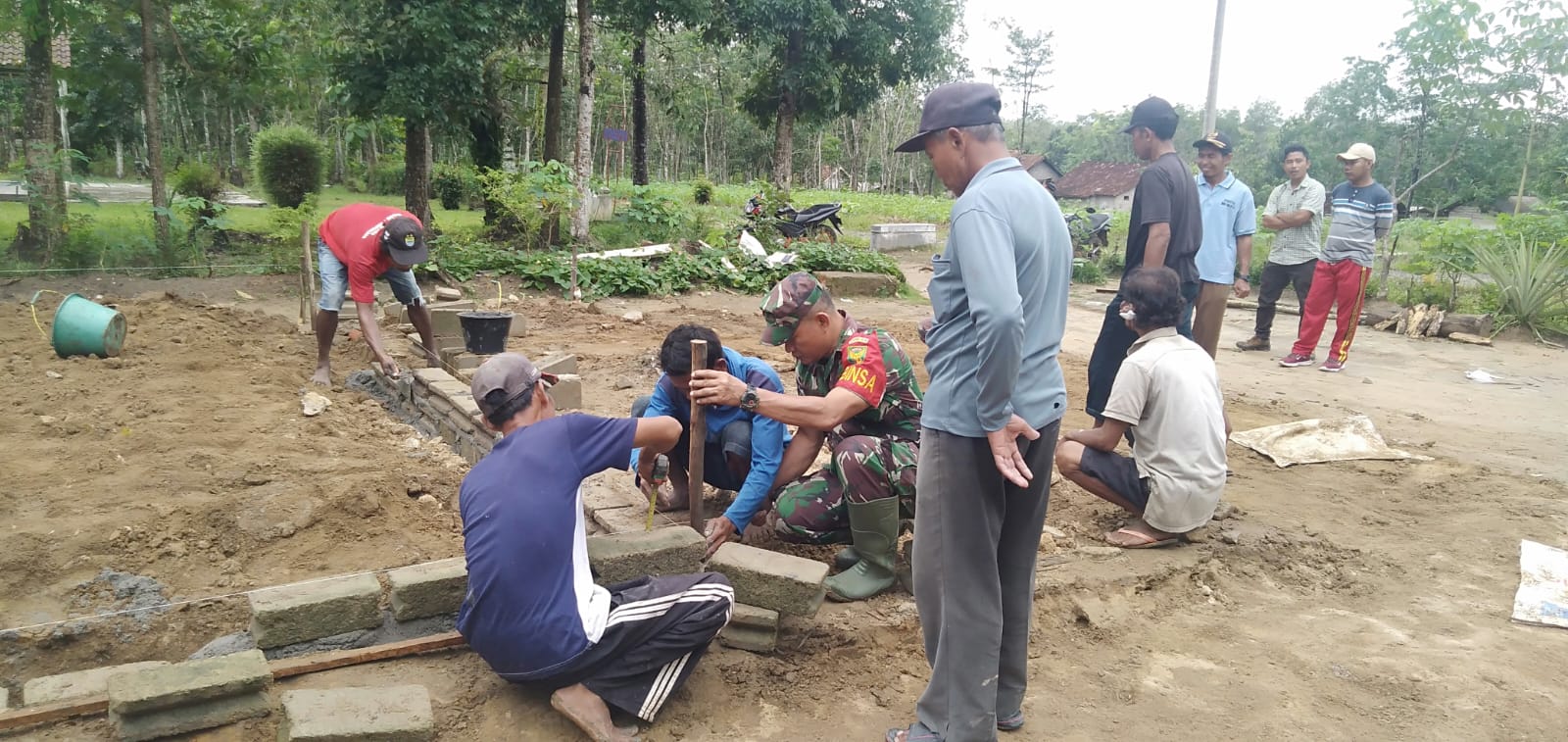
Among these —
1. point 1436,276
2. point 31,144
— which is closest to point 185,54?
point 31,144

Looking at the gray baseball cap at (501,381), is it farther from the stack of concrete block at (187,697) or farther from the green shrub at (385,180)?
the green shrub at (385,180)

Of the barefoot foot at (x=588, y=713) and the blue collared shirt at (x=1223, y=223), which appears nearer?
the barefoot foot at (x=588, y=713)

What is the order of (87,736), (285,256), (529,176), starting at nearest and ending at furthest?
1. (87,736)
2. (285,256)
3. (529,176)

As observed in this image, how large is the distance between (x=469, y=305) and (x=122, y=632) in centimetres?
524

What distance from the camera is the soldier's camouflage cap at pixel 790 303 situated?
315 centimetres

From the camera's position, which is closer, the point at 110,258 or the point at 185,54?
the point at 110,258

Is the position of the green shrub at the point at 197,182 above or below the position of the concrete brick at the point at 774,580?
above

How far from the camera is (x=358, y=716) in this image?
2.32 metres

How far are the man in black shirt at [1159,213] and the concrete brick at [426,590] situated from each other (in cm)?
286

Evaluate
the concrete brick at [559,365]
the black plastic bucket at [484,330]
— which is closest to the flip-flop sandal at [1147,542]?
the concrete brick at [559,365]

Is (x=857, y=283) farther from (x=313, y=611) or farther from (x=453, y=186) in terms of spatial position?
(x=453, y=186)

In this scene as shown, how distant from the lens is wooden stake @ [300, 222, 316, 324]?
286 inches

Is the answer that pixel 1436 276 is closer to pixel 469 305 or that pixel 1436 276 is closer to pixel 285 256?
pixel 469 305

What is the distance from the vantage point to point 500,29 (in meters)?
11.7
